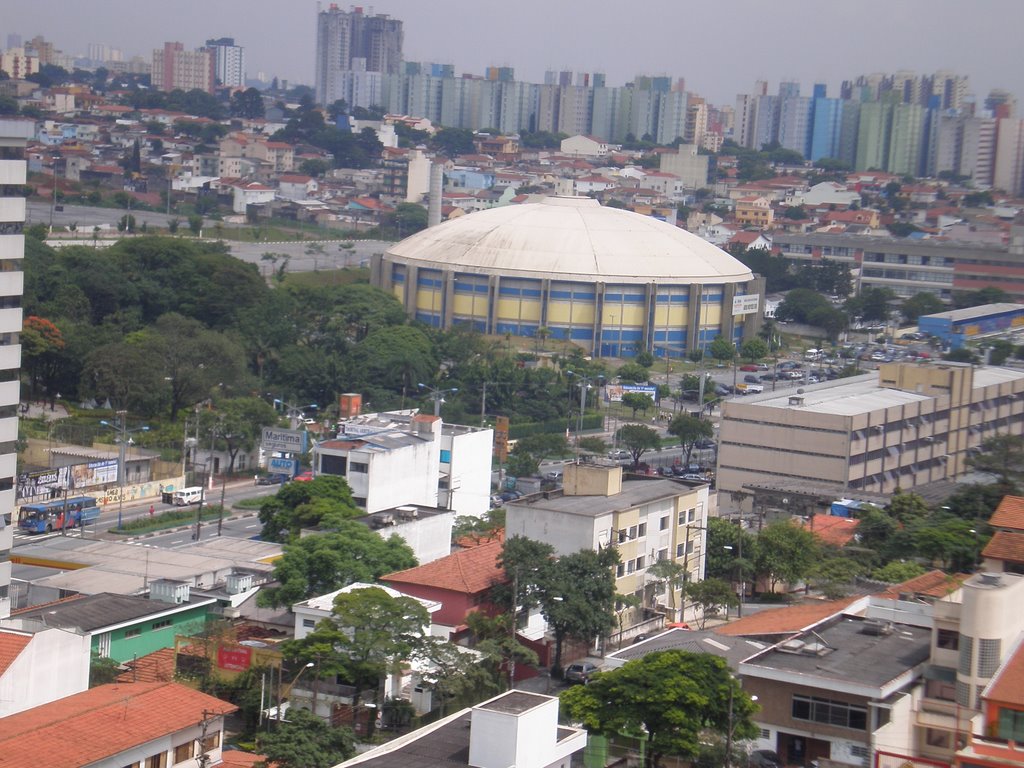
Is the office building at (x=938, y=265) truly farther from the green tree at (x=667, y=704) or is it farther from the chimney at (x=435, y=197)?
the green tree at (x=667, y=704)

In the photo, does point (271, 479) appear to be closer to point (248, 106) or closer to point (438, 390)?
point (438, 390)

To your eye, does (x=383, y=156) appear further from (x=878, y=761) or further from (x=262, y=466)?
(x=878, y=761)

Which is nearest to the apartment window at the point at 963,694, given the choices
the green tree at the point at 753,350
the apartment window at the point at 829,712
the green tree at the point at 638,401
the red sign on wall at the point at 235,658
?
the apartment window at the point at 829,712

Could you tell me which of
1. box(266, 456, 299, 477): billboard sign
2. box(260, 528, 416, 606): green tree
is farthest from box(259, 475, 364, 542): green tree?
box(266, 456, 299, 477): billboard sign

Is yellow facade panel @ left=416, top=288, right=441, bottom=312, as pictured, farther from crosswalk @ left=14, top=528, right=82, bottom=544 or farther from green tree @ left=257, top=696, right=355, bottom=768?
green tree @ left=257, top=696, right=355, bottom=768

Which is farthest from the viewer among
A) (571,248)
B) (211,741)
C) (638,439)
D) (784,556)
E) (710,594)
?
(571,248)

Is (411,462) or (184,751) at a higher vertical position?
(411,462)

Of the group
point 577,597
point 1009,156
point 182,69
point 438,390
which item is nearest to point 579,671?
point 577,597
